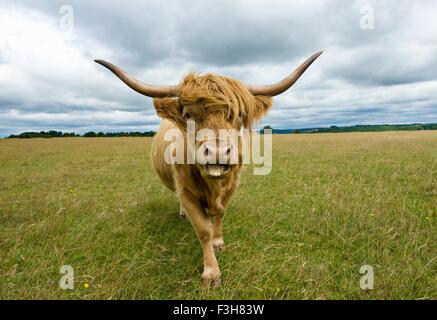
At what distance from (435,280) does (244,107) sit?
2.72 meters

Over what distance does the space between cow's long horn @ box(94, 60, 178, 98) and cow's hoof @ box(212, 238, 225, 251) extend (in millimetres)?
2227

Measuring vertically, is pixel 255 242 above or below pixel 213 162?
below

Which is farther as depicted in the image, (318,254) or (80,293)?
(318,254)

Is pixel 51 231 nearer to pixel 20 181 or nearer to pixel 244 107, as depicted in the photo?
pixel 244 107

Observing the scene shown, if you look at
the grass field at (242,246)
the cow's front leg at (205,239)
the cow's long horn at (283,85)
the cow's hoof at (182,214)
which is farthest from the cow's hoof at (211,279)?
the cow's hoof at (182,214)

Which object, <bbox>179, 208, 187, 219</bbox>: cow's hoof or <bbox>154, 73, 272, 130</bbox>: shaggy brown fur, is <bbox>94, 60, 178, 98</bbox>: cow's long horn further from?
<bbox>179, 208, 187, 219</bbox>: cow's hoof

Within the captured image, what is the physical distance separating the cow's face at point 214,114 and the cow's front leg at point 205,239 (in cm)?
71

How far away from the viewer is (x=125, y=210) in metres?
6.51

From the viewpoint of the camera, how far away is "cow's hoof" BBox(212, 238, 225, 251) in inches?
176

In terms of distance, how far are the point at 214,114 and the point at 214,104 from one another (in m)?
0.11

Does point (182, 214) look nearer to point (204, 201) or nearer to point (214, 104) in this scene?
point (204, 201)

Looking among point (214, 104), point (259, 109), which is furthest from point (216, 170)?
point (259, 109)

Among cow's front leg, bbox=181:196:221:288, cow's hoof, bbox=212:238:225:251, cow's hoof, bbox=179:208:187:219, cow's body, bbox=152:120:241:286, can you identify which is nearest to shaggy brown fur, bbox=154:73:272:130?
cow's body, bbox=152:120:241:286
